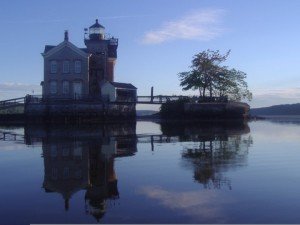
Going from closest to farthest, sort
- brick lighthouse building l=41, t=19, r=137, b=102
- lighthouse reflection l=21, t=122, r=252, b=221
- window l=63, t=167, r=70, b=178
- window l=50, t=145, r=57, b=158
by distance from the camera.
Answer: lighthouse reflection l=21, t=122, r=252, b=221 → window l=63, t=167, r=70, b=178 → window l=50, t=145, r=57, b=158 → brick lighthouse building l=41, t=19, r=137, b=102

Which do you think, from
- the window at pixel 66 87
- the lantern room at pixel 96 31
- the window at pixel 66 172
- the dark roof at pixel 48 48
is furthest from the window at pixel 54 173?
the lantern room at pixel 96 31

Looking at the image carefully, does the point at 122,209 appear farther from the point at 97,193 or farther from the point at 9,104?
the point at 9,104

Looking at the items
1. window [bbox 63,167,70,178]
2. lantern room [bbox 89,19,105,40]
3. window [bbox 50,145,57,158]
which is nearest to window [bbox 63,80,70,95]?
lantern room [bbox 89,19,105,40]

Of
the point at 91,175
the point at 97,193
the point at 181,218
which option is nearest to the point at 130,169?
the point at 91,175

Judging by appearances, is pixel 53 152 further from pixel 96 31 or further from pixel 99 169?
pixel 96 31

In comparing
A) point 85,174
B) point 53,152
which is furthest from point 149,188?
point 53,152

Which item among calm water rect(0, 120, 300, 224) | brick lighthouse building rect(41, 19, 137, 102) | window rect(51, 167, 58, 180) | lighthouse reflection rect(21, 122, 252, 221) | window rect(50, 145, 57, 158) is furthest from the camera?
brick lighthouse building rect(41, 19, 137, 102)

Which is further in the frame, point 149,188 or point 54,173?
point 54,173

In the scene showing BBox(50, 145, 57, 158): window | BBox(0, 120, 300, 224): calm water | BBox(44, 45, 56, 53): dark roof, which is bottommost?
BBox(0, 120, 300, 224): calm water

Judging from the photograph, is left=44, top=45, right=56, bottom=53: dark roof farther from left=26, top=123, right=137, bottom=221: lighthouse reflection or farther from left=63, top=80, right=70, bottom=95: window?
left=26, top=123, right=137, bottom=221: lighthouse reflection

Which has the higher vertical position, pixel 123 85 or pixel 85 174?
pixel 123 85

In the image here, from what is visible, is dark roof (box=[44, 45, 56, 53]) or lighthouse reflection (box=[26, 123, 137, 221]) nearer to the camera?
lighthouse reflection (box=[26, 123, 137, 221])

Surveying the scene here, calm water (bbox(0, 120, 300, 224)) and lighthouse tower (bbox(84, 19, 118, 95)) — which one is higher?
lighthouse tower (bbox(84, 19, 118, 95))

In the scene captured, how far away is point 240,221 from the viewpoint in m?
6.45
